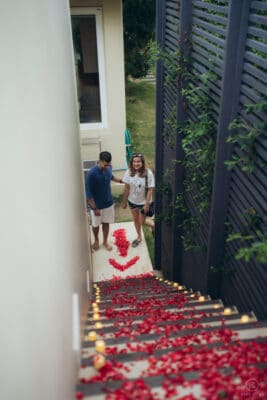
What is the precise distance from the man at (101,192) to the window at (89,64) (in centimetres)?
291

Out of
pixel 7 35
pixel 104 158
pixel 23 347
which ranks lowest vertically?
pixel 104 158

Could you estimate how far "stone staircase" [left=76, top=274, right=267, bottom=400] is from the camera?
189 cm

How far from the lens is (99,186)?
6.00 metres

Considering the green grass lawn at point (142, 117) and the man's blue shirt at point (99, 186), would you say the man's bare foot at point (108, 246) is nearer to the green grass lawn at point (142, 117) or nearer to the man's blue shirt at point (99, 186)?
the man's blue shirt at point (99, 186)

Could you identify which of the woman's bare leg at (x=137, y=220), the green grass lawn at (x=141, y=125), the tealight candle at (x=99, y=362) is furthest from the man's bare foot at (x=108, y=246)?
the tealight candle at (x=99, y=362)

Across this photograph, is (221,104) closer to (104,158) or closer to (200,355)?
(200,355)

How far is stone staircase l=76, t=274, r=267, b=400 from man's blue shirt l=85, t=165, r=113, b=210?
2.53m

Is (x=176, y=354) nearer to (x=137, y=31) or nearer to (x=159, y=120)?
(x=159, y=120)

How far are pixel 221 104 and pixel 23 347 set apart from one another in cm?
248

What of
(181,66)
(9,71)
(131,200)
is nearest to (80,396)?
(9,71)

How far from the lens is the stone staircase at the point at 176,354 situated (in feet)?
6.20

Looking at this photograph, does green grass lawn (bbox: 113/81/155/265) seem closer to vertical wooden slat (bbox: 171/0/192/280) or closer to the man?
the man

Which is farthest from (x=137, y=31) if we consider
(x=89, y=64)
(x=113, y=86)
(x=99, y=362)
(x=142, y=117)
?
(x=99, y=362)

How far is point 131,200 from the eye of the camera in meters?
6.45
